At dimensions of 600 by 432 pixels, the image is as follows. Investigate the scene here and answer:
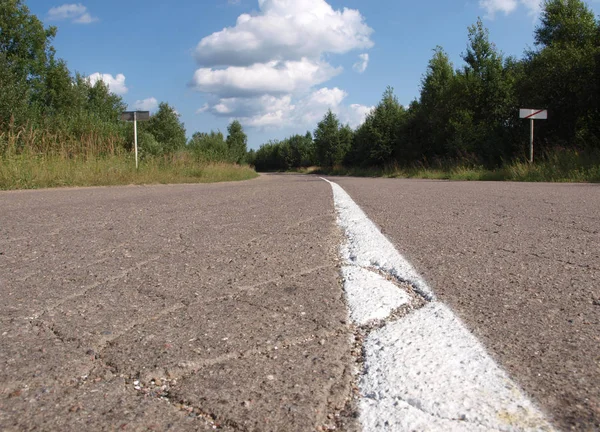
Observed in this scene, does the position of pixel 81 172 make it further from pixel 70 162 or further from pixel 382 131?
pixel 382 131

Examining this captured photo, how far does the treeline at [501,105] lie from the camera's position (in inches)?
758

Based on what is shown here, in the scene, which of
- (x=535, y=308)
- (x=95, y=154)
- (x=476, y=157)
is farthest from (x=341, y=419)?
(x=476, y=157)

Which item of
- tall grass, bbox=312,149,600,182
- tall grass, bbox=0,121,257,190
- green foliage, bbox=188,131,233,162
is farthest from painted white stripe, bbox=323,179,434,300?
green foliage, bbox=188,131,233,162

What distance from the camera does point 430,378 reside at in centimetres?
143

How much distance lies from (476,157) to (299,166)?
6770 centimetres

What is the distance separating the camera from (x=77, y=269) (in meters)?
2.82

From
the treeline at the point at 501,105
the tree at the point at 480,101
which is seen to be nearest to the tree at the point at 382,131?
the treeline at the point at 501,105

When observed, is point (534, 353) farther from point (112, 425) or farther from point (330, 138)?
point (330, 138)

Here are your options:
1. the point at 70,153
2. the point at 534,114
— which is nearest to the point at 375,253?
the point at 70,153

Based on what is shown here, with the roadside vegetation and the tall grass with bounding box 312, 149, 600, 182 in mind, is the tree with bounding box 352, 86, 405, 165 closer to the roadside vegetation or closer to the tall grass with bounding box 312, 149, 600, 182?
the roadside vegetation

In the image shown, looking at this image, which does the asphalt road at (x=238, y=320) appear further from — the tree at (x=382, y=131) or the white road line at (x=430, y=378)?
the tree at (x=382, y=131)

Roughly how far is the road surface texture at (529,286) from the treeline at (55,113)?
446 inches

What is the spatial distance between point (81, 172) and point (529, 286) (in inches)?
475

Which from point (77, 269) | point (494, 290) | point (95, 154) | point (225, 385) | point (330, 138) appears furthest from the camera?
point (330, 138)
